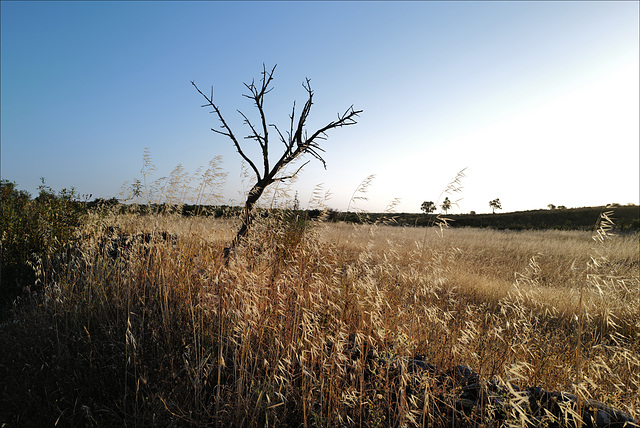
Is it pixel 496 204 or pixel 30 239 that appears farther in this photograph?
pixel 496 204

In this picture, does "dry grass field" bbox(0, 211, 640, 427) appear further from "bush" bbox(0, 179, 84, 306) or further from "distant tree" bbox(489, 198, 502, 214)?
"distant tree" bbox(489, 198, 502, 214)

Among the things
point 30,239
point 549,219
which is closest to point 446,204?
point 30,239

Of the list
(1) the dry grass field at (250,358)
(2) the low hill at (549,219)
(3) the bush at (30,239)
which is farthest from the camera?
(2) the low hill at (549,219)

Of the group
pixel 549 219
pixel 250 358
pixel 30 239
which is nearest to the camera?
pixel 250 358

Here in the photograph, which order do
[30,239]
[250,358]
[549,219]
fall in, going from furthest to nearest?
[549,219] < [30,239] < [250,358]

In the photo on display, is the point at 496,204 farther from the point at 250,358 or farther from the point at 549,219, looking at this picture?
the point at 250,358

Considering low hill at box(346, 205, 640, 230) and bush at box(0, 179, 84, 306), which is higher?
low hill at box(346, 205, 640, 230)

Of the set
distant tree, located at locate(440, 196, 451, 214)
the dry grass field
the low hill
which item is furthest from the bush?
the low hill

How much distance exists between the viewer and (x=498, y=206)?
2218 inches

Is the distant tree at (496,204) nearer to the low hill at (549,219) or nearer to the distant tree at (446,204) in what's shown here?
the low hill at (549,219)

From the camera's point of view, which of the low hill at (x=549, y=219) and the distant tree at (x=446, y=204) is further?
the low hill at (x=549, y=219)

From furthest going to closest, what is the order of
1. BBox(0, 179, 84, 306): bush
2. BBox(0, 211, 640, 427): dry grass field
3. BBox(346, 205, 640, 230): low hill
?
BBox(346, 205, 640, 230): low hill → BBox(0, 179, 84, 306): bush → BBox(0, 211, 640, 427): dry grass field

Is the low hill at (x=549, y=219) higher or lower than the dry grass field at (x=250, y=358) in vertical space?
higher

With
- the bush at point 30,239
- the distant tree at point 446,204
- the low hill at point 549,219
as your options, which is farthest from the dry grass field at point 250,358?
the low hill at point 549,219
